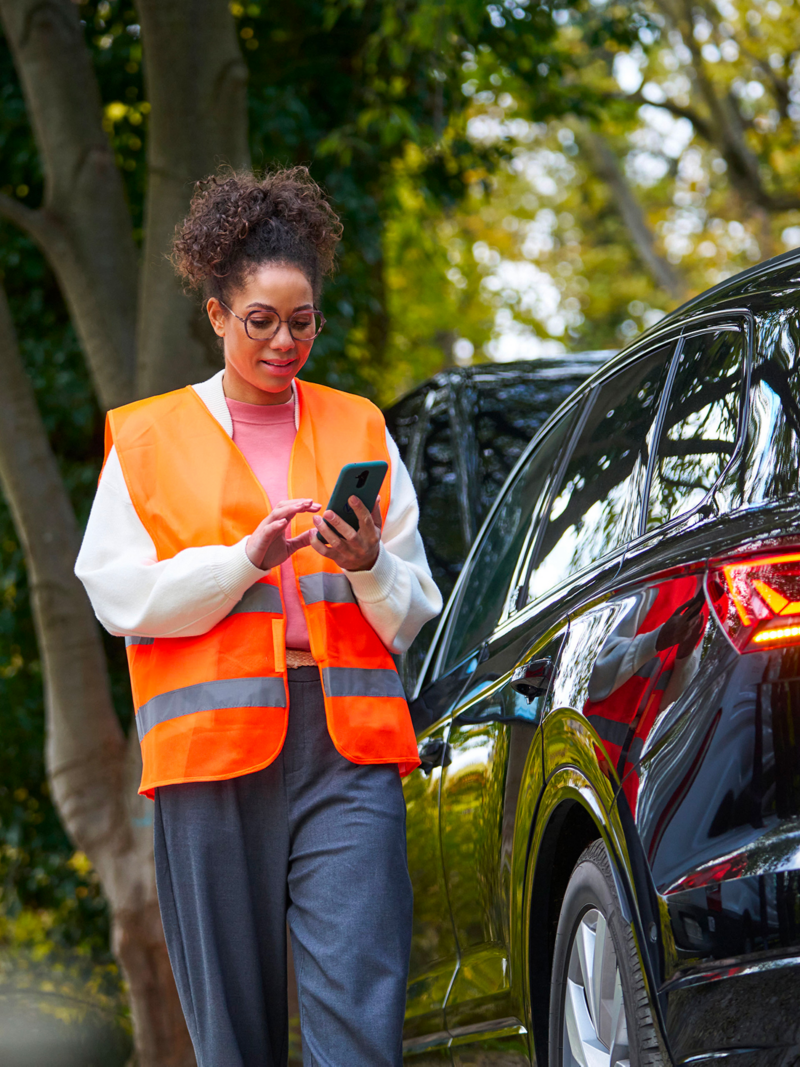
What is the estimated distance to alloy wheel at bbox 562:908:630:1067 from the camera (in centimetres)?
211

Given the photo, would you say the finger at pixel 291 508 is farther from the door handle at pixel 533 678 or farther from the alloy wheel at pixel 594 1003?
the alloy wheel at pixel 594 1003

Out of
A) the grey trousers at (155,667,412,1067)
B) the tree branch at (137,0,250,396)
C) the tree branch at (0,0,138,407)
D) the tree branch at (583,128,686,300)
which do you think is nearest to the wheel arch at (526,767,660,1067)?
the grey trousers at (155,667,412,1067)

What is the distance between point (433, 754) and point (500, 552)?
52 cm

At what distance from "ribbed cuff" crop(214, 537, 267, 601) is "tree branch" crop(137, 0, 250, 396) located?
352 centimetres

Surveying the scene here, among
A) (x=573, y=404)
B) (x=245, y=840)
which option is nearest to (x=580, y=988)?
(x=245, y=840)

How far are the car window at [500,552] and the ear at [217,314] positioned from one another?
852mm

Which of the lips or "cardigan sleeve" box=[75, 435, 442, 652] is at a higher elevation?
the lips

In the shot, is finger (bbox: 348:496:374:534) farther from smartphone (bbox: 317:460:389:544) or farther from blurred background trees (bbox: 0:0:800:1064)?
blurred background trees (bbox: 0:0:800:1064)

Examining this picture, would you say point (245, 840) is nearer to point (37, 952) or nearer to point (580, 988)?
point (580, 988)

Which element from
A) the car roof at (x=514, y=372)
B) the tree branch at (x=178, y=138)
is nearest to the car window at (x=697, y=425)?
the car roof at (x=514, y=372)

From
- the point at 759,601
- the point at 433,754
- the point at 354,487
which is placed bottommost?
the point at 433,754

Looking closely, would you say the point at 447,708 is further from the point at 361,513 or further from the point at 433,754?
the point at 361,513

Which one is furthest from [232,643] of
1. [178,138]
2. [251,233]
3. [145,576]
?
[178,138]

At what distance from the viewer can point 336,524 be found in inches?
94.9
